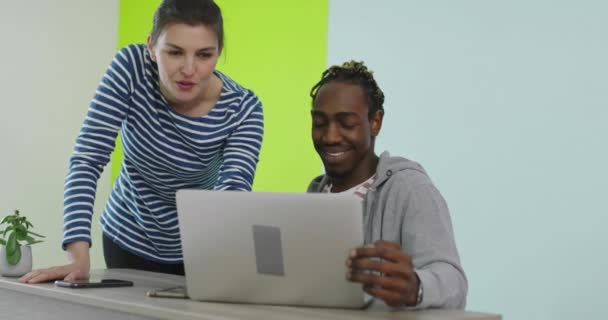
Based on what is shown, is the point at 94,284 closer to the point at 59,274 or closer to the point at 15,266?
the point at 59,274

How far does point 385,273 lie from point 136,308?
16.3 inches

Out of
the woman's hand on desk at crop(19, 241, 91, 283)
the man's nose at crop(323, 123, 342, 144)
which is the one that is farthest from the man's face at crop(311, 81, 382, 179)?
the woman's hand on desk at crop(19, 241, 91, 283)

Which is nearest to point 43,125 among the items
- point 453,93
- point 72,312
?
point 453,93

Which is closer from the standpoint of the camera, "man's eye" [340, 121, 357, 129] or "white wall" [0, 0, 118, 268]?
"man's eye" [340, 121, 357, 129]

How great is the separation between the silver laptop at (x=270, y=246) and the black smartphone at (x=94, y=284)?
0.28 m

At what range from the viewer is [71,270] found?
185cm

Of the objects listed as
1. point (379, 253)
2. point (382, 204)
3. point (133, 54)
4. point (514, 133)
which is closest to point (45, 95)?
point (514, 133)

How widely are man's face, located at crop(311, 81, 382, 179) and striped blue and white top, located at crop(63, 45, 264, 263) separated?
27 cm

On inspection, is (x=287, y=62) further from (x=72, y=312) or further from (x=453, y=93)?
(x=72, y=312)

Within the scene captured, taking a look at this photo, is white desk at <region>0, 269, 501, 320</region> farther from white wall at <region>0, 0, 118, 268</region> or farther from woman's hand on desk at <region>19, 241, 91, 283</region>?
white wall at <region>0, 0, 118, 268</region>

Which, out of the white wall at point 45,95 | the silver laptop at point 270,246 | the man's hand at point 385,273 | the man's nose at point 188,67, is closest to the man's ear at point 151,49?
the man's nose at point 188,67

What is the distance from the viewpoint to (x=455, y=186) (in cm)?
340

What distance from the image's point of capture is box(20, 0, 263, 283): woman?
1.93 m

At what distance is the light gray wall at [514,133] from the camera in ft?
9.89
